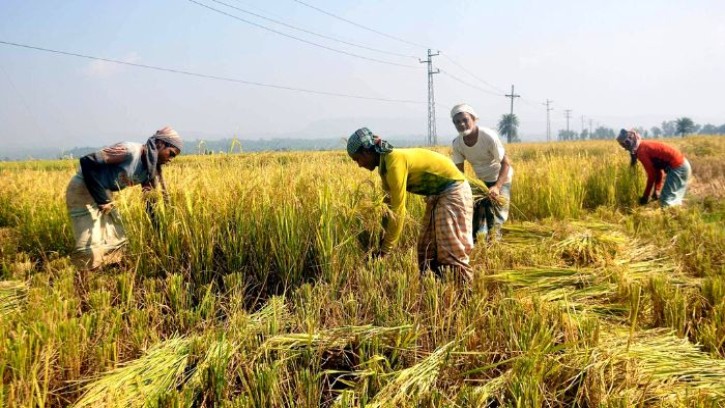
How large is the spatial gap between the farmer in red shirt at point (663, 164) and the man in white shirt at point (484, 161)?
8.53 feet

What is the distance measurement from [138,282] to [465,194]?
2.37 m

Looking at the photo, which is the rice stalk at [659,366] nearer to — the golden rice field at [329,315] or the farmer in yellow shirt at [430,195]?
the golden rice field at [329,315]

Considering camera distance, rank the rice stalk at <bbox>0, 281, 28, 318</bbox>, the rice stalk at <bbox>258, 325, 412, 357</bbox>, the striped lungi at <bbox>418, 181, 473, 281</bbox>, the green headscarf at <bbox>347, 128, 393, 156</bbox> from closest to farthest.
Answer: the rice stalk at <bbox>258, 325, 412, 357</bbox>
the rice stalk at <bbox>0, 281, 28, 318</bbox>
the green headscarf at <bbox>347, 128, 393, 156</bbox>
the striped lungi at <bbox>418, 181, 473, 281</bbox>

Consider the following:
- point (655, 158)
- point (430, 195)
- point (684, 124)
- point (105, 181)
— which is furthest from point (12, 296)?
point (684, 124)

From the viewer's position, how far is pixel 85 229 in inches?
136

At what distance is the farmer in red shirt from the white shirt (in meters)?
2.60

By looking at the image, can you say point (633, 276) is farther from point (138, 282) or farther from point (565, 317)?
point (138, 282)

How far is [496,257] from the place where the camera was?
3.27 metres

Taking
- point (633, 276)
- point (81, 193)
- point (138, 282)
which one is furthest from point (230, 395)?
point (633, 276)

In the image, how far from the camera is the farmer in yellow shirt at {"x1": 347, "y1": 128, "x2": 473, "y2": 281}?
2.70m

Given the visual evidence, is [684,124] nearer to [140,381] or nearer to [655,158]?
[655,158]

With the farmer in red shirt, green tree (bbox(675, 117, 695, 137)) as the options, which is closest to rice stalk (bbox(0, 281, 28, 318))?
the farmer in red shirt

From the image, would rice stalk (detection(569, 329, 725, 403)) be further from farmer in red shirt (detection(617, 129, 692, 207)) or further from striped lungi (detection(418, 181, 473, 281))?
farmer in red shirt (detection(617, 129, 692, 207))

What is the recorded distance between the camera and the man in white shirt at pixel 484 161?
4.11 m
